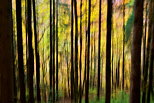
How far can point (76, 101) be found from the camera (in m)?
5.18

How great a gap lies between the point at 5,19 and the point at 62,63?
8704 millimetres

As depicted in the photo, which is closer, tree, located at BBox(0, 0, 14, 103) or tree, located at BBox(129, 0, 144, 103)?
tree, located at BBox(0, 0, 14, 103)

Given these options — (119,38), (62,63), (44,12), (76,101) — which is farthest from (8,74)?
(62,63)

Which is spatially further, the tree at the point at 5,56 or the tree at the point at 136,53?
the tree at the point at 136,53

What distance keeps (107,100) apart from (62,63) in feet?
23.6

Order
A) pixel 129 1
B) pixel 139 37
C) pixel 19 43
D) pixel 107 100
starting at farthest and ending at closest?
1. pixel 129 1
2. pixel 107 100
3. pixel 19 43
4. pixel 139 37

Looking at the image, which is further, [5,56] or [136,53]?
[136,53]

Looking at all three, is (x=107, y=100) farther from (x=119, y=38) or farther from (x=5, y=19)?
(x=119, y=38)

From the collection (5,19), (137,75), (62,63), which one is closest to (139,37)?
(137,75)

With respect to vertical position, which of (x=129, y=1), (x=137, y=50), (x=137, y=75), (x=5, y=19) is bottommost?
(x=137, y=75)

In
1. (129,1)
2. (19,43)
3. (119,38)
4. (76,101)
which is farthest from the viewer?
(119,38)

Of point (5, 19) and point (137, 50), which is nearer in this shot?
point (5, 19)

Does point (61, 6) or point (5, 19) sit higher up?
point (61, 6)

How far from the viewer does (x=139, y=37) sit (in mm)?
2014
